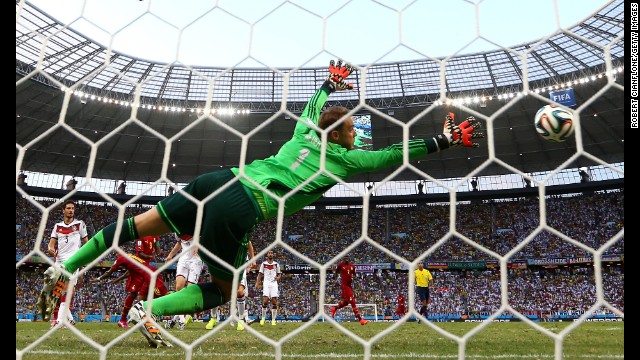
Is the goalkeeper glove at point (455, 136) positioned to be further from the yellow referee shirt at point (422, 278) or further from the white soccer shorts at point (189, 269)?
the yellow referee shirt at point (422, 278)

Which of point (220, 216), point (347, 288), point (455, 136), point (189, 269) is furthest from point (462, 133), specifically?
point (347, 288)

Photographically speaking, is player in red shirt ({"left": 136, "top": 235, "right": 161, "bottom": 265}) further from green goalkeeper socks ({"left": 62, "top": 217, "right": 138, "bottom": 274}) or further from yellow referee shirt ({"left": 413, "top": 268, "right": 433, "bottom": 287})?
yellow referee shirt ({"left": 413, "top": 268, "right": 433, "bottom": 287})

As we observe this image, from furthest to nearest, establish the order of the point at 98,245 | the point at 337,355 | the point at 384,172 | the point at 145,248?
the point at 384,172 < the point at 145,248 < the point at 337,355 < the point at 98,245

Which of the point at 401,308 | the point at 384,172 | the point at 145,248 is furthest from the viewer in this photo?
the point at 384,172

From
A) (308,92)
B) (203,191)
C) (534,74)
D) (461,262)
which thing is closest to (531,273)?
(461,262)

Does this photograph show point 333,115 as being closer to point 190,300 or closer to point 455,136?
point 455,136

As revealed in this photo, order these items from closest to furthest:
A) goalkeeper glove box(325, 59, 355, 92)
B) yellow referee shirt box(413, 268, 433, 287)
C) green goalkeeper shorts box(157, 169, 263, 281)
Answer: green goalkeeper shorts box(157, 169, 263, 281) < goalkeeper glove box(325, 59, 355, 92) < yellow referee shirt box(413, 268, 433, 287)

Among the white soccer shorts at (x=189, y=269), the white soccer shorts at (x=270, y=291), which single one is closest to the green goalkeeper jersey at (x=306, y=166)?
the white soccer shorts at (x=189, y=269)

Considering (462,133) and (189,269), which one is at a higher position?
(462,133)

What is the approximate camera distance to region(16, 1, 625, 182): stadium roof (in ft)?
67.7

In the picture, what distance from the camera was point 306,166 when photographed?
3.12m

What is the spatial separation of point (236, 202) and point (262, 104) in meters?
21.9

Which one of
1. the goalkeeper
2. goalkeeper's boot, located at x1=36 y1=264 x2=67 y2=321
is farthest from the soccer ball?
goalkeeper's boot, located at x1=36 y1=264 x2=67 y2=321

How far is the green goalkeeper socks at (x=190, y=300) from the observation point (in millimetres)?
3086
